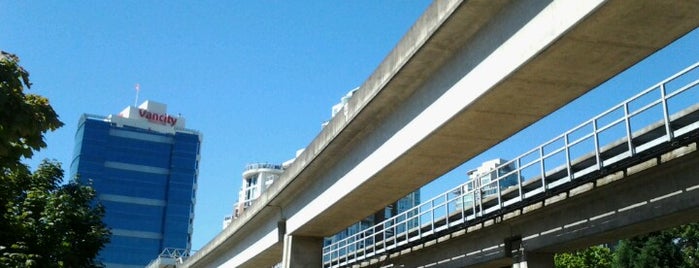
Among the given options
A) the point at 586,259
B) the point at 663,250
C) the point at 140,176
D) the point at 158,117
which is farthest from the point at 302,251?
the point at 158,117

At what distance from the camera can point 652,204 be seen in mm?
15211

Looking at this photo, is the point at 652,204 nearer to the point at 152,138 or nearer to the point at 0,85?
the point at 0,85

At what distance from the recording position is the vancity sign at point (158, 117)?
159625mm

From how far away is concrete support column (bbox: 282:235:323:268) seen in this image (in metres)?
23.1

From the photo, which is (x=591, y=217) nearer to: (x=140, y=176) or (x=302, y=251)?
(x=302, y=251)

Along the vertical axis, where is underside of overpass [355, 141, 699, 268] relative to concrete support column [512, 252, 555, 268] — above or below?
above

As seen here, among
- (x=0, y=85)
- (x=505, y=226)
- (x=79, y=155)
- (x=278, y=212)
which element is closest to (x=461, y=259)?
(x=505, y=226)

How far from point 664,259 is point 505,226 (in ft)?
80.8

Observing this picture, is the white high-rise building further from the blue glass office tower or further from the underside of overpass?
the underside of overpass

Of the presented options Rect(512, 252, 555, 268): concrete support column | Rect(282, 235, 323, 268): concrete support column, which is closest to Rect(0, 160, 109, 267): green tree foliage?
Rect(282, 235, 323, 268): concrete support column

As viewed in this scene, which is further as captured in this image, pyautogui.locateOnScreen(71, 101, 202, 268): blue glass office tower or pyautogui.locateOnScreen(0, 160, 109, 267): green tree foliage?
pyautogui.locateOnScreen(71, 101, 202, 268): blue glass office tower

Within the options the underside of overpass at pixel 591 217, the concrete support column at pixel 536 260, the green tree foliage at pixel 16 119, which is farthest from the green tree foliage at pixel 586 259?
the green tree foliage at pixel 16 119

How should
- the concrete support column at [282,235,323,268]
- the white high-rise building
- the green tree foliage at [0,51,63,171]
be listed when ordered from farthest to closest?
the white high-rise building < the concrete support column at [282,235,323,268] < the green tree foliage at [0,51,63,171]

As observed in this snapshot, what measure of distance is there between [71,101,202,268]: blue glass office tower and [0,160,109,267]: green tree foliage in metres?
126
